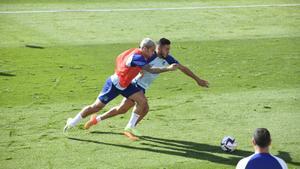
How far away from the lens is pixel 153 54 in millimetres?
11695

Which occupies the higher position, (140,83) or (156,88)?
(140,83)

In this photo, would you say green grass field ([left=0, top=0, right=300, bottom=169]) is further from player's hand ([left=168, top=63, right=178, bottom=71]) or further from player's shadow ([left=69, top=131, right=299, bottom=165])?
player's hand ([left=168, top=63, right=178, bottom=71])

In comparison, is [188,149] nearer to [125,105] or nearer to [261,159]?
[125,105]

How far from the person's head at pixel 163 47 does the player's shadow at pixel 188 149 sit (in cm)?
189

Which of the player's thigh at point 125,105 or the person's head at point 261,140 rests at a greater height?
the person's head at point 261,140

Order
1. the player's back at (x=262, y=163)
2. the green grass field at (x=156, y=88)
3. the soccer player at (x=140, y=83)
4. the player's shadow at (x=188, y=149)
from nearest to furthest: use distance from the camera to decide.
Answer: the player's back at (x=262, y=163)
the player's shadow at (x=188, y=149)
the green grass field at (x=156, y=88)
the soccer player at (x=140, y=83)

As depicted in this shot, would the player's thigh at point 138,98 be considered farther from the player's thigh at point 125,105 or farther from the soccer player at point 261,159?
the soccer player at point 261,159

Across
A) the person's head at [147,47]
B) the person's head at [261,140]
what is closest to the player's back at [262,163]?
the person's head at [261,140]

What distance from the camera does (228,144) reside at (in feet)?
35.7

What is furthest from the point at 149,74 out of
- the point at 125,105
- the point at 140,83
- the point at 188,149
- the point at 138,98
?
the point at 188,149

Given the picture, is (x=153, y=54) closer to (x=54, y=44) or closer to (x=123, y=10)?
(x=54, y=44)

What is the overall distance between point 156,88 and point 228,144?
4890 mm

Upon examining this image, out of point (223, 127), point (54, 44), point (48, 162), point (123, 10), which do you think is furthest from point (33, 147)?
point (123, 10)

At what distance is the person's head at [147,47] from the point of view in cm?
1114
